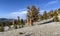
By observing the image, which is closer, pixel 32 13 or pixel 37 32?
pixel 37 32

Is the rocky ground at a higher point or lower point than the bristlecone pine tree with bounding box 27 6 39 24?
lower

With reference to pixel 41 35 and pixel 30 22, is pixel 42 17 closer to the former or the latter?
pixel 30 22

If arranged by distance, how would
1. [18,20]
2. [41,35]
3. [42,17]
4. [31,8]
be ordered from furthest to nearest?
[42,17] → [18,20] → [31,8] → [41,35]

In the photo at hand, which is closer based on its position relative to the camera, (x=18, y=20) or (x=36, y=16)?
(x=36, y=16)

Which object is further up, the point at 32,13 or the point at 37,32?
the point at 32,13

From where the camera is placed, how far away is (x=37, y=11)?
2233 cm

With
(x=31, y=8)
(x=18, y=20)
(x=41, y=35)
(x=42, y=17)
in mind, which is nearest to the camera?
(x=41, y=35)

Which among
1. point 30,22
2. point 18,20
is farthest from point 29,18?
point 18,20

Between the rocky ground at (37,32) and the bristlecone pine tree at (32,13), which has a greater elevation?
the bristlecone pine tree at (32,13)

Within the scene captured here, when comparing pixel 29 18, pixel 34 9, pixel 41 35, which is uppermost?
pixel 34 9

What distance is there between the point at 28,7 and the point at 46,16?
14291mm

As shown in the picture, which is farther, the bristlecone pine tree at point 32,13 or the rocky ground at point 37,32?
the bristlecone pine tree at point 32,13

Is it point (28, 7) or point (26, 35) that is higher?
point (28, 7)

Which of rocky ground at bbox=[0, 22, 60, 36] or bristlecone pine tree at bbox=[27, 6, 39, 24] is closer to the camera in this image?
rocky ground at bbox=[0, 22, 60, 36]
